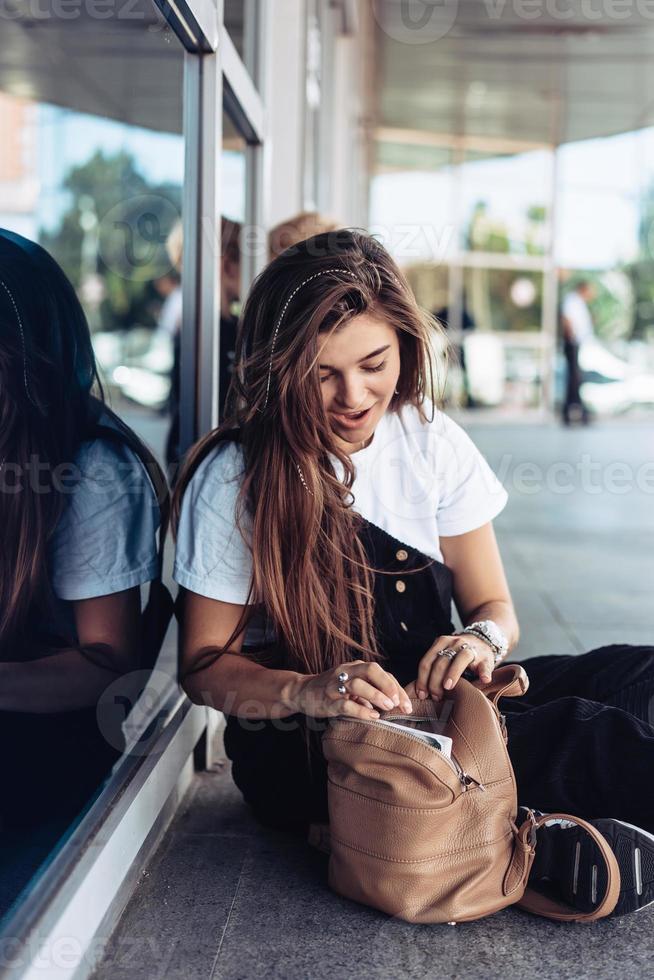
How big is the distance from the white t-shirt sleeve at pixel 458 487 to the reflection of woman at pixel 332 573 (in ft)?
0.12

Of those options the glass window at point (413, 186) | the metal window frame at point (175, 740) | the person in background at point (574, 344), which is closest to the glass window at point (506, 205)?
the glass window at point (413, 186)

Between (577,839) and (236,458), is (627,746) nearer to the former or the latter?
(577,839)

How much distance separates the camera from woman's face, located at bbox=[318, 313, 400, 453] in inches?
71.7

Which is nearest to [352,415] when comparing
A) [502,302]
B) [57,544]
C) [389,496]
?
[389,496]

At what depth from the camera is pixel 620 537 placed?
5816 mm

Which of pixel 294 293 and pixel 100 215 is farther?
pixel 100 215

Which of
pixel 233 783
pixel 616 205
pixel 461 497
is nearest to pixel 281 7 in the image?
pixel 461 497

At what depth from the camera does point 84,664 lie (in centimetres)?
182

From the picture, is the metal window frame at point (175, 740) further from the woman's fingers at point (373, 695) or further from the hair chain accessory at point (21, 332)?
the hair chain accessory at point (21, 332)

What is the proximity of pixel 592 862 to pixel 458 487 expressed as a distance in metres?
→ 0.76

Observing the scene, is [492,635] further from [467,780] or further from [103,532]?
[103,532]

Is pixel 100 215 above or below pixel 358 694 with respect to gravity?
above

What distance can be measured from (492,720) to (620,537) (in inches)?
174

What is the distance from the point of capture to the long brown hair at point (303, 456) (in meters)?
1.79
